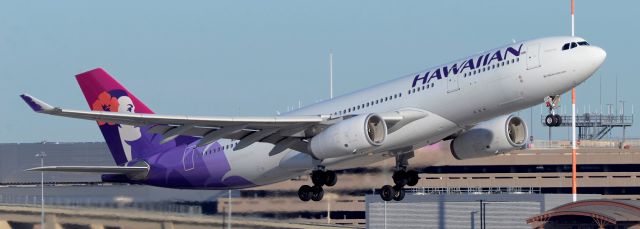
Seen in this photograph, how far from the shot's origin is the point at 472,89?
172ft

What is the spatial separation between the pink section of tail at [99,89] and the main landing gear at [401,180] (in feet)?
42.1

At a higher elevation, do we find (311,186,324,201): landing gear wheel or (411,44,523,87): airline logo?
(411,44,523,87): airline logo

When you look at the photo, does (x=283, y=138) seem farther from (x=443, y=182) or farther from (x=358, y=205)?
(x=443, y=182)

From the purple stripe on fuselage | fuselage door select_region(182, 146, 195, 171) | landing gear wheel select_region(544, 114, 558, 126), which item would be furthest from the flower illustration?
landing gear wheel select_region(544, 114, 558, 126)

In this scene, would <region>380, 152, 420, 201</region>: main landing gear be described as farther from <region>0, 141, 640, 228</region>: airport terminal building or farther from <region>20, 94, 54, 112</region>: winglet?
<region>20, 94, 54, 112</region>: winglet

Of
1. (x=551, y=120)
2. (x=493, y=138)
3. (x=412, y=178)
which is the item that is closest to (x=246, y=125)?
(x=412, y=178)

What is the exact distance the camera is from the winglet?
49.2 metres

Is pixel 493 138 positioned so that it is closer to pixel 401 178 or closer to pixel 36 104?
pixel 401 178

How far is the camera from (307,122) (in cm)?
5566

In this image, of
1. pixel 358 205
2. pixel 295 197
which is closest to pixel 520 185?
pixel 358 205

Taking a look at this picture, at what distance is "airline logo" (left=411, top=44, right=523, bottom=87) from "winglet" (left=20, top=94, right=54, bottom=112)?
14072 mm

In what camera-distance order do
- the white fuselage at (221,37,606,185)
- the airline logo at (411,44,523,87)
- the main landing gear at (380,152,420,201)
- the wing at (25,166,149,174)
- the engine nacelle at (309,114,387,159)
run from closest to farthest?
the white fuselage at (221,37,606,185)
the airline logo at (411,44,523,87)
the engine nacelle at (309,114,387,159)
the wing at (25,166,149,174)
the main landing gear at (380,152,420,201)

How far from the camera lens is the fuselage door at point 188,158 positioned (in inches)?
2442

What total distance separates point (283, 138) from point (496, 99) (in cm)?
958
